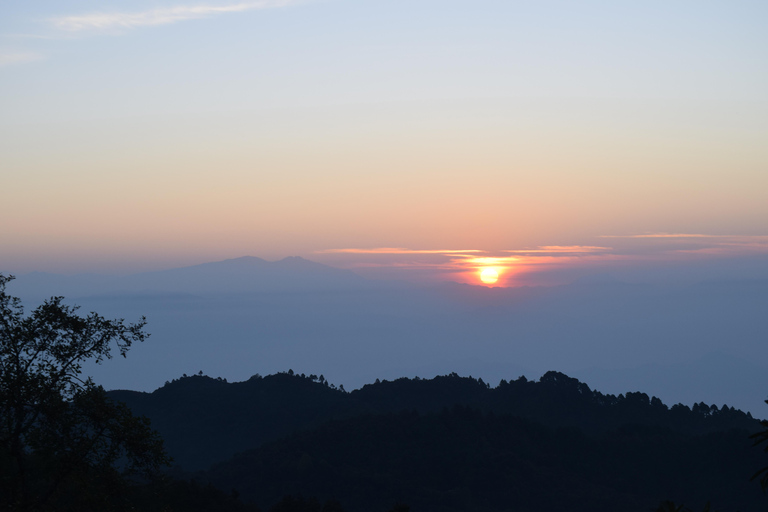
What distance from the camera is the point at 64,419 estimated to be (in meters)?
19.2

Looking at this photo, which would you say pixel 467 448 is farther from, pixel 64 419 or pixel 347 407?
pixel 64 419

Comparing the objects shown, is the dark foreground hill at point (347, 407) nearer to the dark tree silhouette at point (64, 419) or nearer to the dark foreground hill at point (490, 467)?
the dark foreground hill at point (490, 467)

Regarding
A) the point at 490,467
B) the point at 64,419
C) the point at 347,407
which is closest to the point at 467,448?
the point at 490,467

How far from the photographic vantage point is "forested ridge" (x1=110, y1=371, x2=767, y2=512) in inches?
3578

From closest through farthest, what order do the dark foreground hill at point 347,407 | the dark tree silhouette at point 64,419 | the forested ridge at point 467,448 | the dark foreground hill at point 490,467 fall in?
the dark tree silhouette at point 64,419
the dark foreground hill at point 490,467
the forested ridge at point 467,448
the dark foreground hill at point 347,407

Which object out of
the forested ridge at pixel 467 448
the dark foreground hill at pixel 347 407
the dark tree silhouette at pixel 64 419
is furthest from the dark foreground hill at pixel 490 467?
the dark tree silhouette at pixel 64 419

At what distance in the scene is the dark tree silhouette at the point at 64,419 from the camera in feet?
60.6

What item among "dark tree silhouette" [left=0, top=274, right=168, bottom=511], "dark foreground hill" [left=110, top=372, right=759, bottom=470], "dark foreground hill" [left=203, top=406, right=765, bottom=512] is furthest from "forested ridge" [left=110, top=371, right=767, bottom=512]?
"dark tree silhouette" [left=0, top=274, right=168, bottom=511]

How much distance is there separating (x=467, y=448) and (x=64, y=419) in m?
93.9

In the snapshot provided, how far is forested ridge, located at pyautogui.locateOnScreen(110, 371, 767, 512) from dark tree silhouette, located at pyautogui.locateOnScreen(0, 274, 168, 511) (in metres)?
53.2

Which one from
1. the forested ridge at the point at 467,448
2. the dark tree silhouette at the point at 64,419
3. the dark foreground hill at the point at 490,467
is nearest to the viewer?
the dark tree silhouette at the point at 64,419

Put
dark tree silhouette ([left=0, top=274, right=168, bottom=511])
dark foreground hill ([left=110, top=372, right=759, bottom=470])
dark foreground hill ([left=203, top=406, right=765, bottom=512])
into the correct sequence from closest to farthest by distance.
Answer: dark tree silhouette ([left=0, top=274, right=168, bottom=511]) < dark foreground hill ([left=203, top=406, right=765, bottom=512]) < dark foreground hill ([left=110, top=372, right=759, bottom=470])

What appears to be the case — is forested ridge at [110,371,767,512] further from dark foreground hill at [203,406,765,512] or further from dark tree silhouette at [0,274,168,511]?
dark tree silhouette at [0,274,168,511]

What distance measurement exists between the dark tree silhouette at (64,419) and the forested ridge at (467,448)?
175 ft
